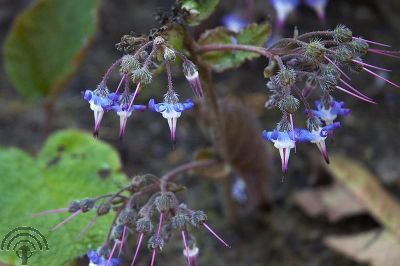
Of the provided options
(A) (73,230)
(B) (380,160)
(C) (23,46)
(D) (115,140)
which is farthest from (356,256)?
(C) (23,46)

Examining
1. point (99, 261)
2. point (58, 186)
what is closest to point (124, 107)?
point (99, 261)

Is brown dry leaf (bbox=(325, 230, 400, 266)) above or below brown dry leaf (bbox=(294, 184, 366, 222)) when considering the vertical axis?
below

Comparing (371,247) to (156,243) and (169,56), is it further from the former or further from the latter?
(169,56)

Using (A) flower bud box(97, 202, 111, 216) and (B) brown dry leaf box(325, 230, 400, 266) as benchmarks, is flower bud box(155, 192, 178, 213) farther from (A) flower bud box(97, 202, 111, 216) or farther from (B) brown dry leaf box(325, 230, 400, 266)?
(B) brown dry leaf box(325, 230, 400, 266)

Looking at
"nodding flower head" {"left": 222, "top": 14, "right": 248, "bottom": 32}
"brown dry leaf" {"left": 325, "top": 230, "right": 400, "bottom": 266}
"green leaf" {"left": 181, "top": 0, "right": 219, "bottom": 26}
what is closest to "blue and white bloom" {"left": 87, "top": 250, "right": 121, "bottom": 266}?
"green leaf" {"left": 181, "top": 0, "right": 219, "bottom": 26}

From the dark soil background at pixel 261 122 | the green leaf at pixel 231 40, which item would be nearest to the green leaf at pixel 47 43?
the dark soil background at pixel 261 122

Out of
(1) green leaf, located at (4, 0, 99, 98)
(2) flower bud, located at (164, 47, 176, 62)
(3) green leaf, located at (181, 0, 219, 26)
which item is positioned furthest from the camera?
(1) green leaf, located at (4, 0, 99, 98)
